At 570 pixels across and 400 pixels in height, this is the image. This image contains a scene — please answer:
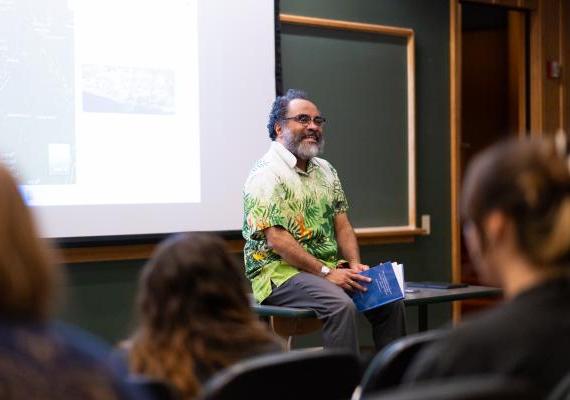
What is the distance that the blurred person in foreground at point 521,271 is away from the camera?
1.31m

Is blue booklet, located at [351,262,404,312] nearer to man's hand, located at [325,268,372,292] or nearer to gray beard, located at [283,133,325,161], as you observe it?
man's hand, located at [325,268,372,292]

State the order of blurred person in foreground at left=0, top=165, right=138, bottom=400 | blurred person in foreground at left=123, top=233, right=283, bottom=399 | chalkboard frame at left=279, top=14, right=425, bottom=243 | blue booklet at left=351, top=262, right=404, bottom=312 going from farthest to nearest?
chalkboard frame at left=279, top=14, right=425, bottom=243, blue booklet at left=351, top=262, right=404, bottom=312, blurred person in foreground at left=123, top=233, right=283, bottom=399, blurred person in foreground at left=0, top=165, right=138, bottom=400

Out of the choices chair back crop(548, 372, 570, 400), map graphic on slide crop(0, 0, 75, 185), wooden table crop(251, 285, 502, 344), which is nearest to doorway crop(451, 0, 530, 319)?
wooden table crop(251, 285, 502, 344)

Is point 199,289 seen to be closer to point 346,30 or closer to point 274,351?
point 274,351

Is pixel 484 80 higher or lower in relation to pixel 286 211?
higher

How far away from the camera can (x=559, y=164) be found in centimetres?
136

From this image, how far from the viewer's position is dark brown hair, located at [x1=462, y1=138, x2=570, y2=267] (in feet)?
4.36

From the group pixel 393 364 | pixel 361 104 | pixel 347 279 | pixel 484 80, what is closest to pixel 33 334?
pixel 393 364

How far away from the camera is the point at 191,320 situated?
1668 millimetres

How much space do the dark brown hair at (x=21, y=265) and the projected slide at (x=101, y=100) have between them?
2.60 meters

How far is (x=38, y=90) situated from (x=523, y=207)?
2.88 metres

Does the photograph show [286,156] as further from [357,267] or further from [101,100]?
[101,100]

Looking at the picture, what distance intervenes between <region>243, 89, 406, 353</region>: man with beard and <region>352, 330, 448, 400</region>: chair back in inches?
64.2

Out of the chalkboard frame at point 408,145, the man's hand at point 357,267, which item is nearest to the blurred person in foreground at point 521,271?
the man's hand at point 357,267
